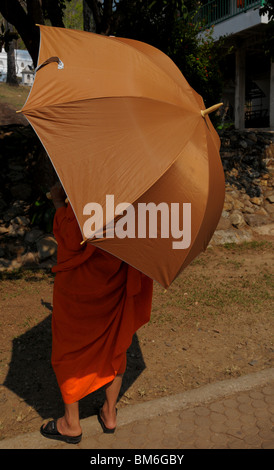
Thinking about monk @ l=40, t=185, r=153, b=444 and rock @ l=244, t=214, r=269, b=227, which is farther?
rock @ l=244, t=214, r=269, b=227

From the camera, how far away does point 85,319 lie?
2.87 metres

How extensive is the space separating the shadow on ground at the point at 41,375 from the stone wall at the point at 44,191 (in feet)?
7.87

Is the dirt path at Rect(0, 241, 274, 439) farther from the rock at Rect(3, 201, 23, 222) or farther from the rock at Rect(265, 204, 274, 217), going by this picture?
the rock at Rect(265, 204, 274, 217)

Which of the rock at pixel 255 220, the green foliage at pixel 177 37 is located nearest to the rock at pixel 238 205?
the rock at pixel 255 220

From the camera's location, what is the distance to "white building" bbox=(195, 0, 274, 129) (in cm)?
1489

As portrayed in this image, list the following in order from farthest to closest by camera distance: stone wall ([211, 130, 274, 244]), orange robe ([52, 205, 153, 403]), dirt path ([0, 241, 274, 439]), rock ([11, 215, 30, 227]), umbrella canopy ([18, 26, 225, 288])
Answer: stone wall ([211, 130, 274, 244]) < rock ([11, 215, 30, 227]) < dirt path ([0, 241, 274, 439]) < orange robe ([52, 205, 153, 403]) < umbrella canopy ([18, 26, 225, 288])

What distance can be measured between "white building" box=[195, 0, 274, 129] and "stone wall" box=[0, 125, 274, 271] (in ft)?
18.5

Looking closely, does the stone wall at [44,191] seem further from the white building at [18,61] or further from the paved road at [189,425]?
the white building at [18,61]

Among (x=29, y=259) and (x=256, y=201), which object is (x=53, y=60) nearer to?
(x=29, y=259)

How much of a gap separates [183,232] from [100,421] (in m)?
1.56

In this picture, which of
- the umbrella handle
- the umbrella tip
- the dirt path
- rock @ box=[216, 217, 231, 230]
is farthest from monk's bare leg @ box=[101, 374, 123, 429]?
rock @ box=[216, 217, 231, 230]

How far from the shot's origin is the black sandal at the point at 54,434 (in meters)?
2.89

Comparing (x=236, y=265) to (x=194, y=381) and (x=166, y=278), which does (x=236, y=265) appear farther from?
(x=166, y=278)
